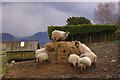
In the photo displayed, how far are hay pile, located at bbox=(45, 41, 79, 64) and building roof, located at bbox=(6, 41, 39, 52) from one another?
518 cm

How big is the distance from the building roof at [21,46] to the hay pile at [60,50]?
5.18 m

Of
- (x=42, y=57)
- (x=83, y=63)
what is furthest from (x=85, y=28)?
(x=83, y=63)

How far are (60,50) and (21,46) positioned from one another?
690 cm

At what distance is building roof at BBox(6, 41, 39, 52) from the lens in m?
15.0

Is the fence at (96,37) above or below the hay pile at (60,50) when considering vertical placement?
above

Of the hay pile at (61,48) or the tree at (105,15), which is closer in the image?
the hay pile at (61,48)

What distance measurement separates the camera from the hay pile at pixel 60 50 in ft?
31.4

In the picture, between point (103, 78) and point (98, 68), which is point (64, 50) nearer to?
point (98, 68)

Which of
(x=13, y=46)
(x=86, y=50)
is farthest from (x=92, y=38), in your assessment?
(x=86, y=50)

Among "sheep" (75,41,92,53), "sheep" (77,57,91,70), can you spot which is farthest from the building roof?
"sheep" (77,57,91,70)

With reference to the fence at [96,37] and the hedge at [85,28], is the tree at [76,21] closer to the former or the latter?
the hedge at [85,28]

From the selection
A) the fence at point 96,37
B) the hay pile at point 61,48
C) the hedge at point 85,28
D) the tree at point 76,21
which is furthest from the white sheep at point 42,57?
the tree at point 76,21

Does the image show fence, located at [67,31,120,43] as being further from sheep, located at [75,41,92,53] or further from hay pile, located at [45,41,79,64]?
sheep, located at [75,41,92,53]

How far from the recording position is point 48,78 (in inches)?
285
